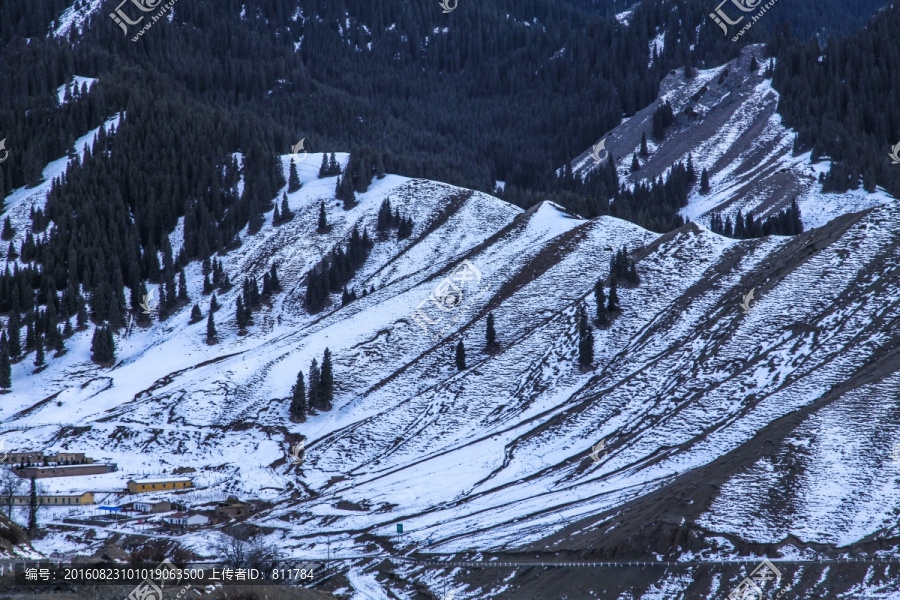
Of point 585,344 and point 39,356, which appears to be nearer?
point 585,344

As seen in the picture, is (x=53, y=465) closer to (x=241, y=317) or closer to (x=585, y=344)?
(x=241, y=317)

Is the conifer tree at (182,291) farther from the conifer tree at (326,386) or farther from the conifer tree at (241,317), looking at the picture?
the conifer tree at (326,386)

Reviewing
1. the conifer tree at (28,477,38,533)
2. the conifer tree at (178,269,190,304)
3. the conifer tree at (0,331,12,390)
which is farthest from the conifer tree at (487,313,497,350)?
the conifer tree at (0,331,12,390)

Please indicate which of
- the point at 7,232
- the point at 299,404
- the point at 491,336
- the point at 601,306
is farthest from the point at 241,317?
the point at 7,232

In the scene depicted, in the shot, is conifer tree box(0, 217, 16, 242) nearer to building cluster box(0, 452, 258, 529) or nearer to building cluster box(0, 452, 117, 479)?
building cluster box(0, 452, 117, 479)

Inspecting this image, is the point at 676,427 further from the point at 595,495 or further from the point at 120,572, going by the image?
the point at 120,572

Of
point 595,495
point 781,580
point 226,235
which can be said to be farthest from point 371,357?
point 781,580

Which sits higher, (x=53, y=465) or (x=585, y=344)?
(x=585, y=344)

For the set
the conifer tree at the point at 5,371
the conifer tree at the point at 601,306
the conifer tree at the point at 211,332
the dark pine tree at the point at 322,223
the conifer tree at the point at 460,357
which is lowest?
the conifer tree at the point at 5,371

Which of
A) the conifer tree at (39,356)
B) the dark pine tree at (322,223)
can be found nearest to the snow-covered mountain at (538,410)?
the conifer tree at (39,356)
